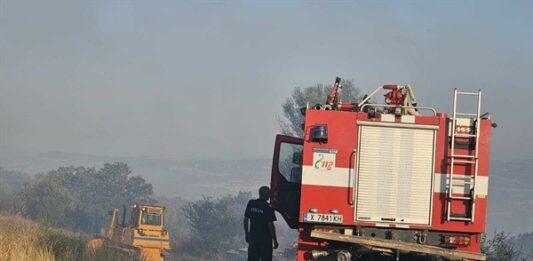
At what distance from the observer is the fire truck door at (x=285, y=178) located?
11930mm

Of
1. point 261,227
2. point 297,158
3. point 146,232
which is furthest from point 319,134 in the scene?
point 146,232

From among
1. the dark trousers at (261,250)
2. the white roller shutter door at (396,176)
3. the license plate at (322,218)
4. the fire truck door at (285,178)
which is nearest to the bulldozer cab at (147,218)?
the dark trousers at (261,250)

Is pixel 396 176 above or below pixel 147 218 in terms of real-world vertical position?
above

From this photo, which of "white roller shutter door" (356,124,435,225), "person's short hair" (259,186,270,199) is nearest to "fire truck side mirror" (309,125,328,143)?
"white roller shutter door" (356,124,435,225)

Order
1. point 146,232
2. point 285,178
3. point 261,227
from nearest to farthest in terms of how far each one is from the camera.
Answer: point 285,178, point 261,227, point 146,232

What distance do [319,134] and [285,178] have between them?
213 centimetres

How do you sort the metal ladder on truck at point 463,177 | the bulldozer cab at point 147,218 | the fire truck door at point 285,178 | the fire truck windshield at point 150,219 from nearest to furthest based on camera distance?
1. the metal ladder on truck at point 463,177
2. the fire truck door at point 285,178
3. the bulldozer cab at point 147,218
4. the fire truck windshield at point 150,219

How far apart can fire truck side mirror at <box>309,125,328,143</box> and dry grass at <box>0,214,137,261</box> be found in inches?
170

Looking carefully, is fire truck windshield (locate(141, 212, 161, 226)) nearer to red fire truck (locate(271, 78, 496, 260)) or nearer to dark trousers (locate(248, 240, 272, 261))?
dark trousers (locate(248, 240, 272, 261))

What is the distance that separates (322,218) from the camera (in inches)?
401

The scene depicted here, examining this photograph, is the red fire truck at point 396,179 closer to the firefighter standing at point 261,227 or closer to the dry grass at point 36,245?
the firefighter standing at point 261,227

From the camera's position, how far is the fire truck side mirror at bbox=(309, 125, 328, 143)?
33.3 ft

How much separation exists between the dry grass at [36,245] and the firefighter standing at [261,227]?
2.87m

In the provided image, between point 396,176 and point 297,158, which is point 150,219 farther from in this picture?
point 396,176
